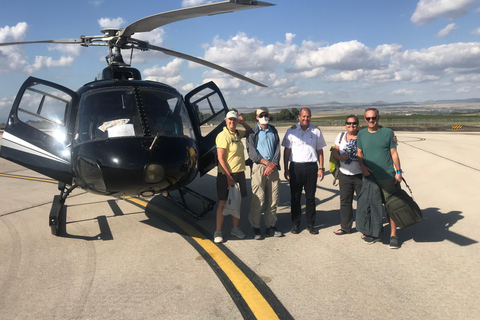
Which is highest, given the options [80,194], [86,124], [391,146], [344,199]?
[86,124]

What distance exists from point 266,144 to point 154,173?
1568 millimetres

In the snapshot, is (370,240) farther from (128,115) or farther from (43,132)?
(43,132)

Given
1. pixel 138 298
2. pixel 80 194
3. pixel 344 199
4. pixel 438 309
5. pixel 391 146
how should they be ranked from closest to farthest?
pixel 438 309
pixel 138 298
pixel 391 146
pixel 344 199
pixel 80 194

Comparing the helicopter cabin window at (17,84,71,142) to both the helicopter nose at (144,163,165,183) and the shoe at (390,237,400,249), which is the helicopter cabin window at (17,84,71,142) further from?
the shoe at (390,237,400,249)

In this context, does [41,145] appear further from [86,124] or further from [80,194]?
[80,194]

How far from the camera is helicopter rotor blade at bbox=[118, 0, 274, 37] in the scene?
3.96 meters

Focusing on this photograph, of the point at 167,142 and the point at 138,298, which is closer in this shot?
the point at 138,298

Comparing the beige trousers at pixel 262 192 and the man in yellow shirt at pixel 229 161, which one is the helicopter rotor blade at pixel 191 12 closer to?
the man in yellow shirt at pixel 229 161

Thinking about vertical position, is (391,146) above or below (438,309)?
above

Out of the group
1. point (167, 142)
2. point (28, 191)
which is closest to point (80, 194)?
point (28, 191)

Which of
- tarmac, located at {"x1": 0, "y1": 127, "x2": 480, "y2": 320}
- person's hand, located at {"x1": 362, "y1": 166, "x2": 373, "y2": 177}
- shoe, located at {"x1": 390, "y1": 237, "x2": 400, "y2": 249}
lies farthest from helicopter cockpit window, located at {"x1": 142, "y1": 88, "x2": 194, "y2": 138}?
shoe, located at {"x1": 390, "y1": 237, "x2": 400, "y2": 249}

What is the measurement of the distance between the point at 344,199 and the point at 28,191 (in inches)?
301

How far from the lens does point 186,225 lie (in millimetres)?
5742

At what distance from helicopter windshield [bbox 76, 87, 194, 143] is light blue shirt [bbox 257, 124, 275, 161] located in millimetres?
1269
